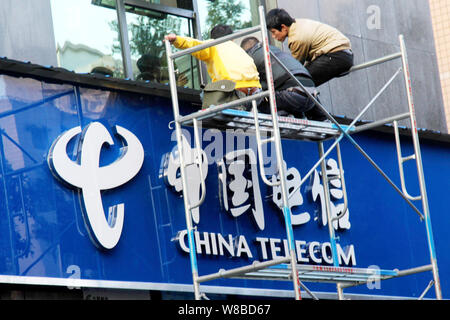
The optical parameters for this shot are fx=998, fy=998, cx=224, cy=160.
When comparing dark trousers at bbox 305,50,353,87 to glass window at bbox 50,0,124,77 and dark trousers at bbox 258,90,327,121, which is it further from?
glass window at bbox 50,0,124,77

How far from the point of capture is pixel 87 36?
Result: 1093 centimetres

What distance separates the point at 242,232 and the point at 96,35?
2.73 metres

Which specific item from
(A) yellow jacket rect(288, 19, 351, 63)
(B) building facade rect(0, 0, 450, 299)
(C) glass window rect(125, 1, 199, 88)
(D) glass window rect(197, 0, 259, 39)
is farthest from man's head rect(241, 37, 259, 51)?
(D) glass window rect(197, 0, 259, 39)

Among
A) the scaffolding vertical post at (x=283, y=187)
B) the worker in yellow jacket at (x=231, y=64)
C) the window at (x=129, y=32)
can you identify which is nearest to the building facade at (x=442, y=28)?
the window at (x=129, y=32)

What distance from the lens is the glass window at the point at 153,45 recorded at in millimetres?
11359

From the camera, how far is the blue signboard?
376 inches

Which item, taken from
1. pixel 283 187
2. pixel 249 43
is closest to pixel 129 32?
pixel 249 43

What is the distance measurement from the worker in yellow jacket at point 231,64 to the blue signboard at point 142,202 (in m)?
0.91

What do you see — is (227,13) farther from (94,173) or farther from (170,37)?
(94,173)

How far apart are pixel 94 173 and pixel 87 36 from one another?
5.71 ft

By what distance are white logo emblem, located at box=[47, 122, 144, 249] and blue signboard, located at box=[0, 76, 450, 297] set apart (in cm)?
1

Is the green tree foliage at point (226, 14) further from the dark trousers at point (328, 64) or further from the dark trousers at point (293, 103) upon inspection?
the dark trousers at point (293, 103)

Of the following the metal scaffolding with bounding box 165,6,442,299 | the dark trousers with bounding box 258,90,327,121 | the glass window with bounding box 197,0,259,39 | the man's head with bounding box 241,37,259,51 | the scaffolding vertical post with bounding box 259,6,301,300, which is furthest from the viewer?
the glass window with bounding box 197,0,259,39

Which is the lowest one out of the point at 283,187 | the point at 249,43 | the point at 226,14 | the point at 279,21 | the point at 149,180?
the point at 283,187
